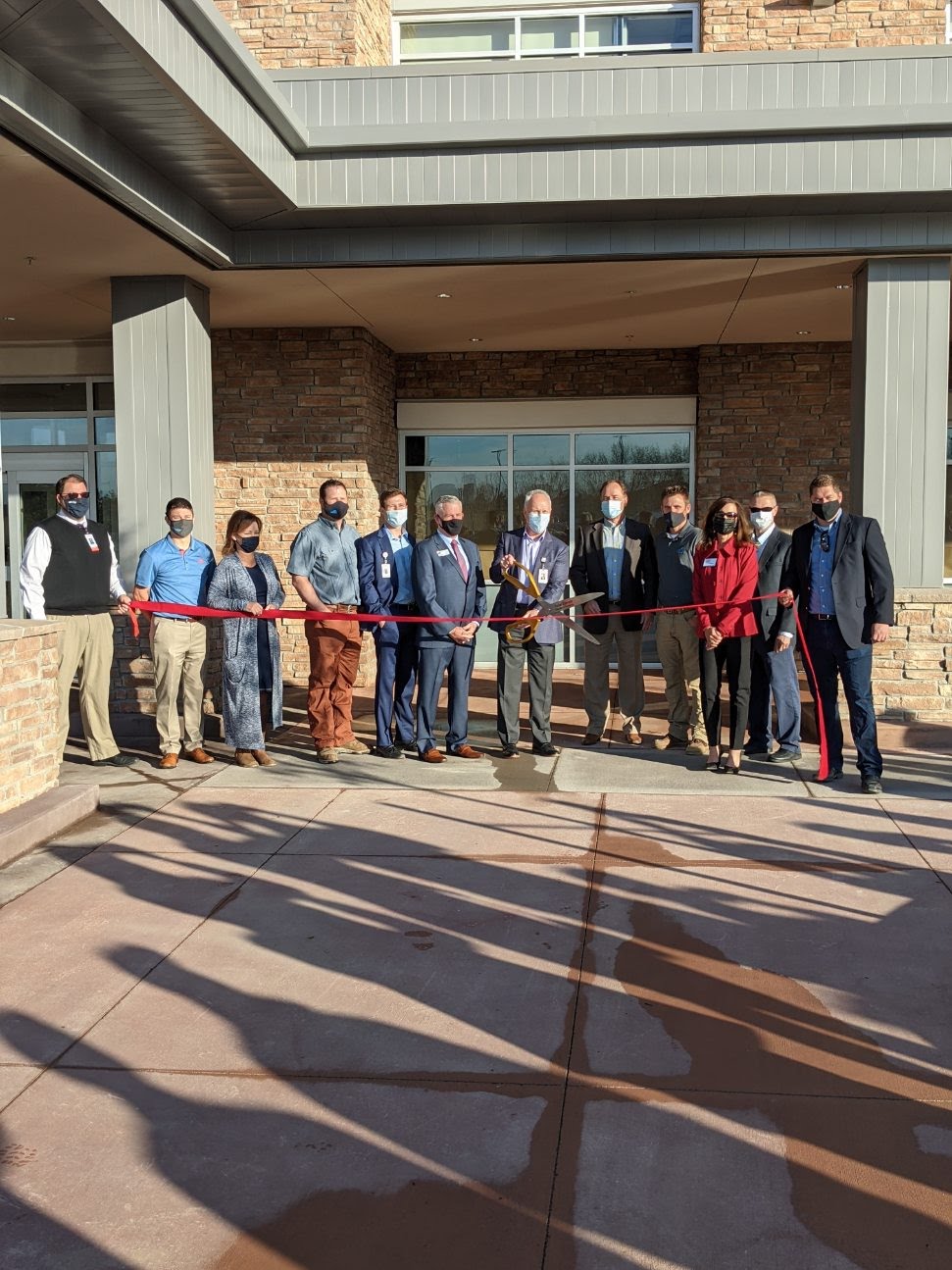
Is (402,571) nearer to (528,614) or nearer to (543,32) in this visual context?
(528,614)

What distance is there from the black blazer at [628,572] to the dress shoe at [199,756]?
3124 millimetres

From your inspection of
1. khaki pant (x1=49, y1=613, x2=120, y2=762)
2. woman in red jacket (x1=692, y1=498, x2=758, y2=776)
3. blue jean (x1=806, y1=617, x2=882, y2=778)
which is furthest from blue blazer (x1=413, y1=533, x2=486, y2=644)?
blue jean (x1=806, y1=617, x2=882, y2=778)

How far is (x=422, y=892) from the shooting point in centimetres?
604

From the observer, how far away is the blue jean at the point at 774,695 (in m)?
8.93

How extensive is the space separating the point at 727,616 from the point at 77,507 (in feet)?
15.5

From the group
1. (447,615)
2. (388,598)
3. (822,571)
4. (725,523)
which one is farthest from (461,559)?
(822,571)

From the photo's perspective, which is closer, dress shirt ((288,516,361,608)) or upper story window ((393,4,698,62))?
dress shirt ((288,516,361,608))

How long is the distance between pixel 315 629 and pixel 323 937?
4077 mm

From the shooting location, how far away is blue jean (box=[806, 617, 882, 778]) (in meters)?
8.03

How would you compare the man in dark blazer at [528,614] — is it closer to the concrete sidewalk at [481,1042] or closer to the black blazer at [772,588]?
the black blazer at [772,588]

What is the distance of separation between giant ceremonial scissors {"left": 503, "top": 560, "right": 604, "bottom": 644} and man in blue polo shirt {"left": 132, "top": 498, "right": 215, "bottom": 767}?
2.32 metres

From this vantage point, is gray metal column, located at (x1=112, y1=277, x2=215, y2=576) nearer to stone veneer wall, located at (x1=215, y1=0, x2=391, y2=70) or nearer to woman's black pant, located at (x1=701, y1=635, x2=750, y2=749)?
stone veneer wall, located at (x1=215, y1=0, x2=391, y2=70)

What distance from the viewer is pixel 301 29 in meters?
11.7

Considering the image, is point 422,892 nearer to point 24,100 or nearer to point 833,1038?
point 833,1038
